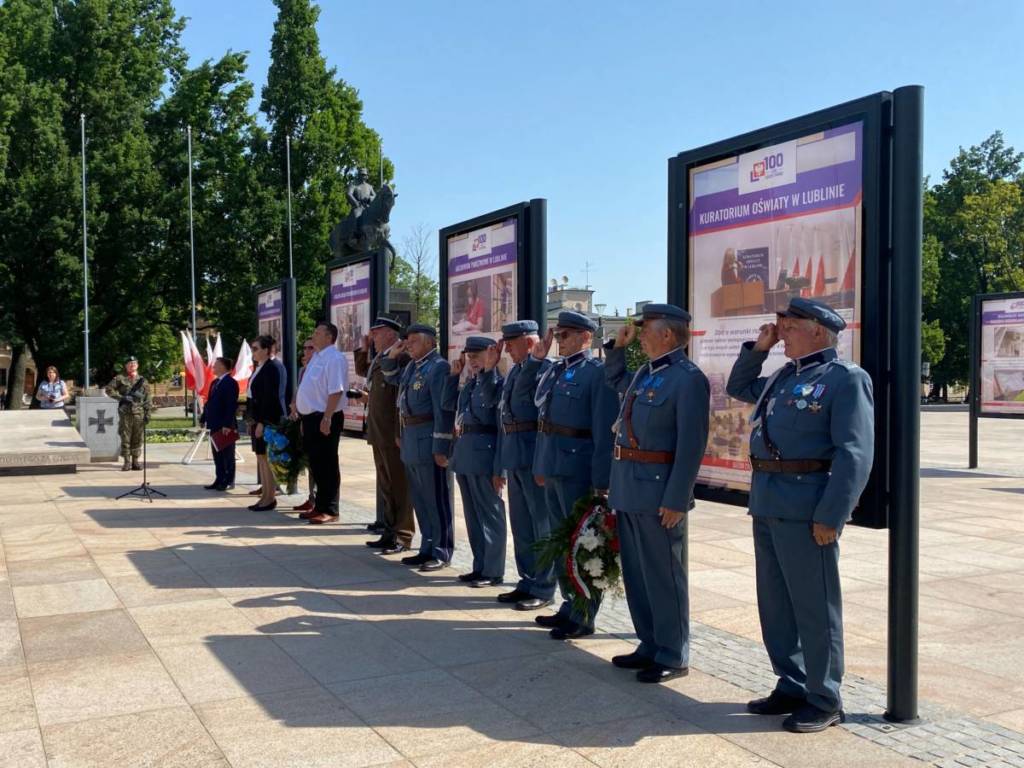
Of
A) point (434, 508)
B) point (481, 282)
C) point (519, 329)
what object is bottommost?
point (434, 508)

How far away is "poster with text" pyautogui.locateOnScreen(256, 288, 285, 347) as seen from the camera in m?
13.1

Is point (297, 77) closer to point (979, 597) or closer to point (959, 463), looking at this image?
point (959, 463)

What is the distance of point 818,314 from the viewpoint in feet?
14.3

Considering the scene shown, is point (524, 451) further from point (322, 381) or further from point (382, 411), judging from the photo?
point (322, 381)

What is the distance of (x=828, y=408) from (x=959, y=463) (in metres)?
15.6

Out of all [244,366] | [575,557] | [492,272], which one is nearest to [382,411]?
[492,272]

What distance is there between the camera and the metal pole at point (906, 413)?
4.38 meters

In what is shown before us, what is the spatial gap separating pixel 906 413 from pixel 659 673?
5.74ft

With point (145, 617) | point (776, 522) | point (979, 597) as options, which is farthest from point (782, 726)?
point (145, 617)

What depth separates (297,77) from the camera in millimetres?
40031

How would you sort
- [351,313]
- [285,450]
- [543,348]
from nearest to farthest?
[543,348]
[351,313]
[285,450]

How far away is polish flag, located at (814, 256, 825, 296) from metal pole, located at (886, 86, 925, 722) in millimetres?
436

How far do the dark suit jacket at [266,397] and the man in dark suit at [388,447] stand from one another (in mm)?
2722

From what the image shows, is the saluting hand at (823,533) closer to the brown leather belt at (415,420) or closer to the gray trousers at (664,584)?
the gray trousers at (664,584)
